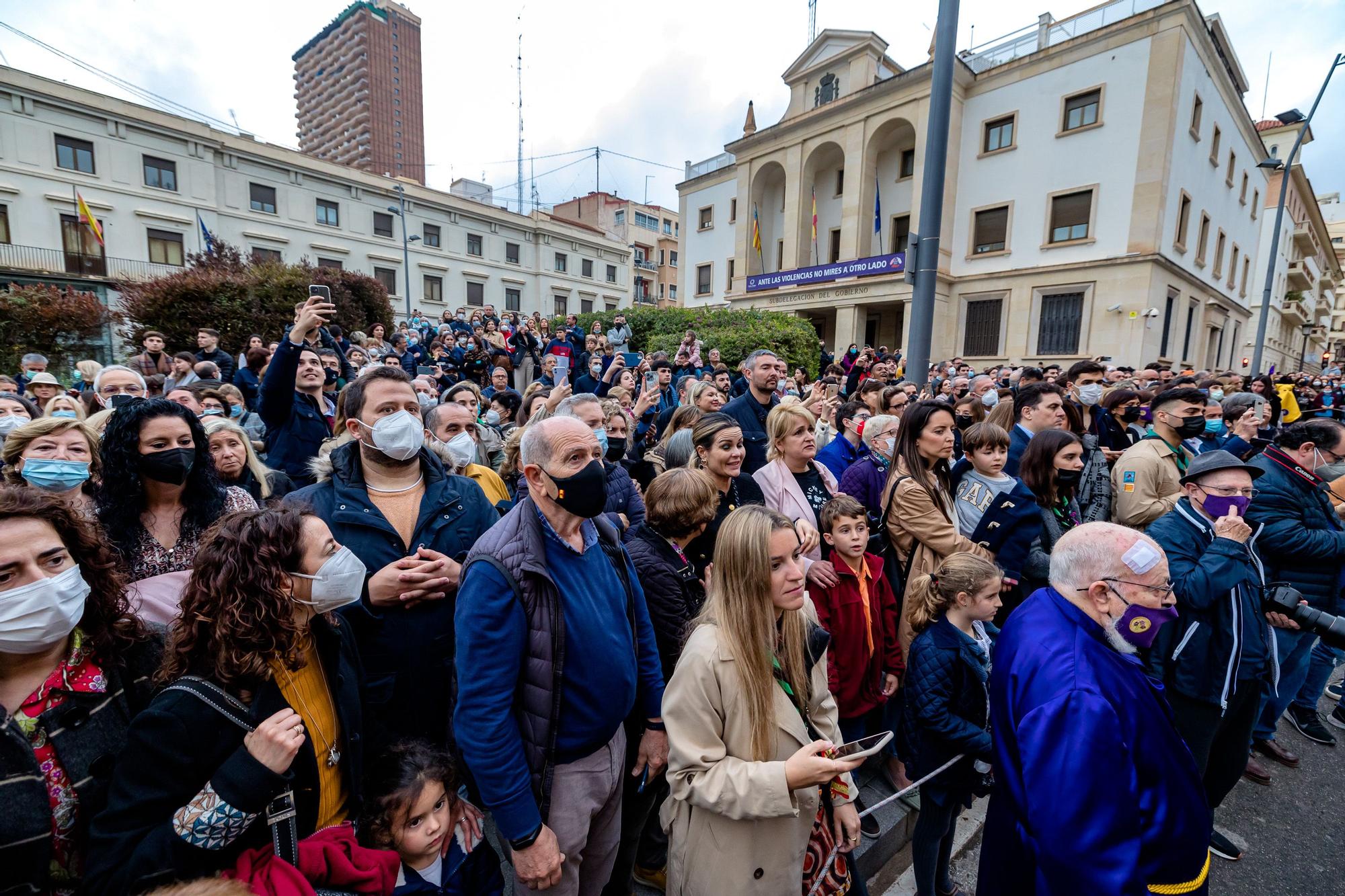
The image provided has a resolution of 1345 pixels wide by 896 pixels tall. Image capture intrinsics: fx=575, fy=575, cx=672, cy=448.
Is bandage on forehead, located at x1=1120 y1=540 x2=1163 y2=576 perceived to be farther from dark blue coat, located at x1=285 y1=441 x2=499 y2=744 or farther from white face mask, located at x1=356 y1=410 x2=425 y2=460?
white face mask, located at x1=356 y1=410 x2=425 y2=460

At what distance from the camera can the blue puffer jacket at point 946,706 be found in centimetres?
262

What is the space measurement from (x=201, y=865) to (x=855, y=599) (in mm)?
2694

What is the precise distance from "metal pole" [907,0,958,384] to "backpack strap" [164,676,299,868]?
18.4 ft

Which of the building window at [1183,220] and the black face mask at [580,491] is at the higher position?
the building window at [1183,220]

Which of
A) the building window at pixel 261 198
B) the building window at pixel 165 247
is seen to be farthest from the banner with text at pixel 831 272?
the building window at pixel 165 247

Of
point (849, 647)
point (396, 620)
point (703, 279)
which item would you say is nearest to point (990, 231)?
point (703, 279)

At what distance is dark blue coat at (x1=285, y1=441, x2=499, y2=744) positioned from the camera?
228cm

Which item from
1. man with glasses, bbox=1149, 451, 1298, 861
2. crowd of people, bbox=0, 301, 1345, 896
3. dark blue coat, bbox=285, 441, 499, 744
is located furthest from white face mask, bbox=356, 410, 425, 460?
man with glasses, bbox=1149, 451, 1298, 861

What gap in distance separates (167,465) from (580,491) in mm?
1800

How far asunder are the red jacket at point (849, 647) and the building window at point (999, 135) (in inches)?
980

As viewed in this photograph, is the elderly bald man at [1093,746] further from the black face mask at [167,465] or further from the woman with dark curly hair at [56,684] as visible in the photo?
the black face mask at [167,465]

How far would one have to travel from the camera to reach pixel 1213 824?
3332mm

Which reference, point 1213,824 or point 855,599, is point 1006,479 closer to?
point 855,599

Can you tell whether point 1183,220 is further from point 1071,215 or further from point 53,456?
point 53,456
